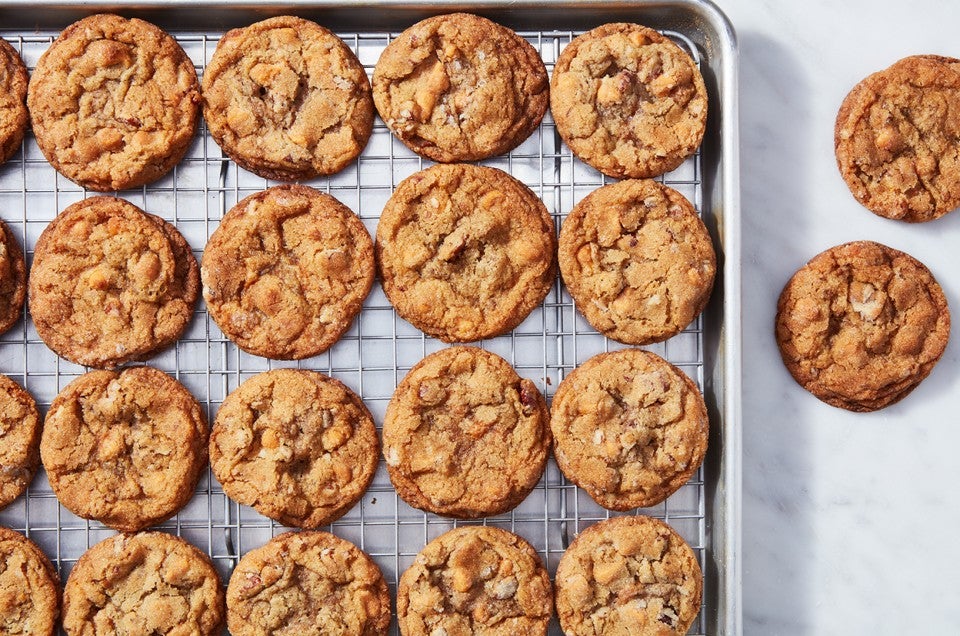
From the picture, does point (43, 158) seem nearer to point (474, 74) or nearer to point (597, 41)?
point (474, 74)

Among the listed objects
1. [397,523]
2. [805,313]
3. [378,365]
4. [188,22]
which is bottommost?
[397,523]

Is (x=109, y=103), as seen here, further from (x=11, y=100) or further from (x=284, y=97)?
(x=284, y=97)

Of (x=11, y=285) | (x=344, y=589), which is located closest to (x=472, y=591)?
(x=344, y=589)

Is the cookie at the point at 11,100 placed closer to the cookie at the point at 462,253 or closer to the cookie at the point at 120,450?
the cookie at the point at 120,450

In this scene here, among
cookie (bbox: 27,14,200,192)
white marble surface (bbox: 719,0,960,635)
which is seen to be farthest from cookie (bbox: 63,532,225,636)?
white marble surface (bbox: 719,0,960,635)

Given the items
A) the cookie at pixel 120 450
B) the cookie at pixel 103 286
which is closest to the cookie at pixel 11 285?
the cookie at pixel 103 286

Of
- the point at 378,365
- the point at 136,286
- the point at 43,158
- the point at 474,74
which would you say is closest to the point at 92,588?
the point at 136,286

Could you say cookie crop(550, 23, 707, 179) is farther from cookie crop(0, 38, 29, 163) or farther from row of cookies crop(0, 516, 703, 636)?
cookie crop(0, 38, 29, 163)
